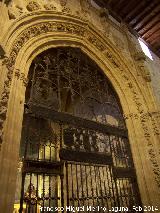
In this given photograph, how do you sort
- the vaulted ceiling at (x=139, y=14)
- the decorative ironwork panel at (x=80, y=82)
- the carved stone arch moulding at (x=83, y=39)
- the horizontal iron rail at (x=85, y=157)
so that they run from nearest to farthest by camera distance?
the carved stone arch moulding at (x=83, y=39)
the horizontal iron rail at (x=85, y=157)
the decorative ironwork panel at (x=80, y=82)
the vaulted ceiling at (x=139, y=14)

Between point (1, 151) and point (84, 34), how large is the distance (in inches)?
162

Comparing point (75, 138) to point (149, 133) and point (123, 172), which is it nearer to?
point (123, 172)

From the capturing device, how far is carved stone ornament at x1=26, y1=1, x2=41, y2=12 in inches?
173

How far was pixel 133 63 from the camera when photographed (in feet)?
21.6

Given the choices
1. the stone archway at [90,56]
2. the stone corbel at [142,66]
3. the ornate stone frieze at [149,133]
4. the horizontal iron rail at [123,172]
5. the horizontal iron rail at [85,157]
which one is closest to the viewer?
the stone archway at [90,56]

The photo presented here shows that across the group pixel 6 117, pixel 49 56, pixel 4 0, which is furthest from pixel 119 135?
pixel 4 0

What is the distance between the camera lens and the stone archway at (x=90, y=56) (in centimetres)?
293

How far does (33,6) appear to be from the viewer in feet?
14.7

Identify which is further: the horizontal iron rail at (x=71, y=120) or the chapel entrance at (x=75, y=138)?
the horizontal iron rail at (x=71, y=120)

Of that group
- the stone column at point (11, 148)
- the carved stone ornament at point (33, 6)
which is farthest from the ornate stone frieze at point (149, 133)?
the carved stone ornament at point (33, 6)

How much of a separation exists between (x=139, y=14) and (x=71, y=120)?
574 centimetres

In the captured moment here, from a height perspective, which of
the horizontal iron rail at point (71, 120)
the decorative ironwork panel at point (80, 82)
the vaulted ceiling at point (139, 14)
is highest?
the vaulted ceiling at point (139, 14)

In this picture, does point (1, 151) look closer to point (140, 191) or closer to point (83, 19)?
point (140, 191)

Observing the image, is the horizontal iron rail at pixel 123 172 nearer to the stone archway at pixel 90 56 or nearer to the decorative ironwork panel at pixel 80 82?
the stone archway at pixel 90 56
